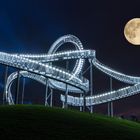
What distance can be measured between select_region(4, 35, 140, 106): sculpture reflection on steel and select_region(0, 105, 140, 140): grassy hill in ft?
85.3

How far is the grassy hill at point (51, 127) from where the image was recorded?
28.0m

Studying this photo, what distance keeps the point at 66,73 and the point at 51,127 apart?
133ft

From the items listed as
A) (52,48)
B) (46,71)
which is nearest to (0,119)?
(46,71)

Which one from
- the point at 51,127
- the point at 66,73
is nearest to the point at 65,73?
the point at 66,73

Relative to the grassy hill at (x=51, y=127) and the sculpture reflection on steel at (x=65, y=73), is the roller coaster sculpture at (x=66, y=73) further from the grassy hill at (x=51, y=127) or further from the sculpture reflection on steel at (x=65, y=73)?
the grassy hill at (x=51, y=127)

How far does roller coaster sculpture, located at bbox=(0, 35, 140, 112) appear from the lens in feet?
214

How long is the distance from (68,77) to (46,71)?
20.8 feet

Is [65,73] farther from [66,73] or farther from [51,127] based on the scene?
[51,127]

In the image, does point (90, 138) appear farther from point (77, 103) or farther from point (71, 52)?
point (77, 103)

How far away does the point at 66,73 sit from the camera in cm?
7162

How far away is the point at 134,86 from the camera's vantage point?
86875mm

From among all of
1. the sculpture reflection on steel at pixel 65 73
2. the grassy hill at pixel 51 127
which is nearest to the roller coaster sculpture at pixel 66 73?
the sculpture reflection on steel at pixel 65 73

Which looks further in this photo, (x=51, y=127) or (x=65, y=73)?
(x=65, y=73)

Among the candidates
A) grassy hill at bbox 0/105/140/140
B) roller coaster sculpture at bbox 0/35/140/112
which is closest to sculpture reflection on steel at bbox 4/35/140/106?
roller coaster sculpture at bbox 0/35/140/112
